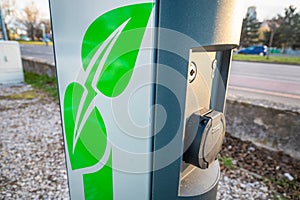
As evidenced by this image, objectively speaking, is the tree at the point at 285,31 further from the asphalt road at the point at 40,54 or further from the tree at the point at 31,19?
the tree at the point at 31,19

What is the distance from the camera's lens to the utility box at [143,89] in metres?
0.71

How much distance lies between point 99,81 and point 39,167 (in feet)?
6.10

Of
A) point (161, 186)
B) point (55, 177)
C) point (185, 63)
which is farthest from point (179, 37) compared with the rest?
point (55, 177)

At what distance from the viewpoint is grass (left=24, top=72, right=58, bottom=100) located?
17.2 feet

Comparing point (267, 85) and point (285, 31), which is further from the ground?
point (285, 31)

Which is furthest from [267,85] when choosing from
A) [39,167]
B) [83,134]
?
[83,134]

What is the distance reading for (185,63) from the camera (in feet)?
2.43

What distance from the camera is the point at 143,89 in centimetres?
75

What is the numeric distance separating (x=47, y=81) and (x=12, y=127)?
3.08m

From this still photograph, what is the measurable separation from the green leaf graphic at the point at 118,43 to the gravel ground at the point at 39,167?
1513mm

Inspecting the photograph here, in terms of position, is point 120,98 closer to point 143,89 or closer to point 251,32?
point 143,89

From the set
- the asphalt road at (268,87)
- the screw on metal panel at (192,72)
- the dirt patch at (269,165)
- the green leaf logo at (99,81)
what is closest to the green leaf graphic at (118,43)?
the green leaf logo at (99,81)

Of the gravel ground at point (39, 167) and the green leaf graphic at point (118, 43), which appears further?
the gravel ground at point (39, 167)

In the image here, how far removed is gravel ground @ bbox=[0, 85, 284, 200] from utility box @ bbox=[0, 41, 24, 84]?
9.43ft
